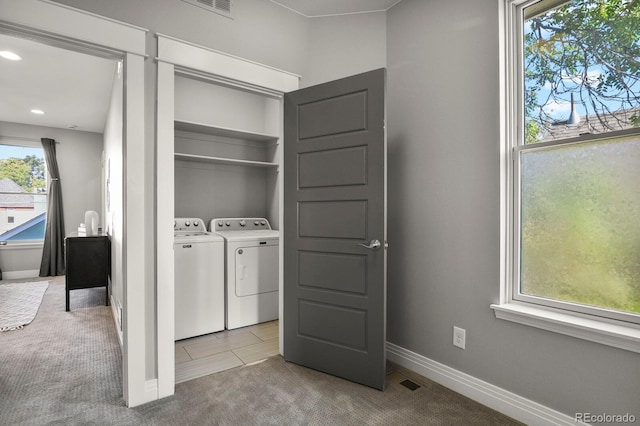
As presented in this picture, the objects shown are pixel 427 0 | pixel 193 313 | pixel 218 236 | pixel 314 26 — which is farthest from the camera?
pixel 218 236

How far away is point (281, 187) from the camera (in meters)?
2.68

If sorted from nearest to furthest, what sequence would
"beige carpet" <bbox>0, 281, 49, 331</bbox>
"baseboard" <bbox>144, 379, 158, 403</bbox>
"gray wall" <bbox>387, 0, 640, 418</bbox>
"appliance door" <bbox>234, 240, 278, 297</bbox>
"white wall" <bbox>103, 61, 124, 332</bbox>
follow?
"gray wall" <bbox>387, 0, 640, 418</bbox>, "baseboard" <bbox>144, 379, 158, 403</bbox>, "white wall" <bbox>103, 61, 124, 332</bbox>, "appliance door" <bbox>234, 240, 278, 297</bbox>, "beige carpet" <bbox>0, 281, 49, 331</bbox>

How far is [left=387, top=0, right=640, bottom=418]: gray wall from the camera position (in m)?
1.74

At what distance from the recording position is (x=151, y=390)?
209cm

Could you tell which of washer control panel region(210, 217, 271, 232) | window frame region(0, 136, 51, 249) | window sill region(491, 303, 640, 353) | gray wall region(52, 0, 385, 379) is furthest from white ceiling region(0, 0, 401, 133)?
window sill region(491, 303, 640, 353)

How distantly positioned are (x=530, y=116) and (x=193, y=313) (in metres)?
3.04

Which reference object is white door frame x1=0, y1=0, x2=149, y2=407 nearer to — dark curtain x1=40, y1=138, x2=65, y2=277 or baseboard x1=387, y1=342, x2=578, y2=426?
baseboard x1=387, y1=342, x2=578, y2=426

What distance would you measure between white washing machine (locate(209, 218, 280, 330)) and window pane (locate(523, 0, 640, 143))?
2.53m

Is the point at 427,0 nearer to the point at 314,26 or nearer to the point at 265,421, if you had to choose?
the point at 314,26

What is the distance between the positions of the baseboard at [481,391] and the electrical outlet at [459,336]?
0.17m

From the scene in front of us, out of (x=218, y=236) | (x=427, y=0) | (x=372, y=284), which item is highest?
(x=427, y=0)

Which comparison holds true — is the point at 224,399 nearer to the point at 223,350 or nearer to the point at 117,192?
the point at 223,350

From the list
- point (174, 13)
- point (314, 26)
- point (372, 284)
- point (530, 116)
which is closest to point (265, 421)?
point (372, 284)

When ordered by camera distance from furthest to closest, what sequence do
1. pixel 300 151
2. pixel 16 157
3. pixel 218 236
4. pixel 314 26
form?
pixel 16 157 < pixel 218 236 < pixel 314 26 < pixel 300 151
